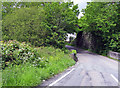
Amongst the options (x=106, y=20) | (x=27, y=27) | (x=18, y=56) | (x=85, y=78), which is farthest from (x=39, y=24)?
(x=106, y=20)

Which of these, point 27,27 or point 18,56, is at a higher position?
point 27,27

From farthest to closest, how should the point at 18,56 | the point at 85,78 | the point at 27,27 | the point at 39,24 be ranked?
the point at 39,24 → the point at 27,27 → the point at 18,56 → the point at 85,78

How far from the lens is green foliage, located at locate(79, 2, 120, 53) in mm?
28452

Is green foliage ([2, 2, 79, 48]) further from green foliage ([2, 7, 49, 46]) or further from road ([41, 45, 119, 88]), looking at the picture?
road ([41, 45, 119, 88])

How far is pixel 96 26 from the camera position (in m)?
30.9

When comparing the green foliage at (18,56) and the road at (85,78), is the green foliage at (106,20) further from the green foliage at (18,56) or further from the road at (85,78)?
the green foliage at (18,56)

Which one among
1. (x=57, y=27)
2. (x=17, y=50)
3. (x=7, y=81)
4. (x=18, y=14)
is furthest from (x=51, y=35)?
(x=7, y=81)

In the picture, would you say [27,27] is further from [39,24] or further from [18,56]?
[18,56]

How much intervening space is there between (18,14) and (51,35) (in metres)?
5.10

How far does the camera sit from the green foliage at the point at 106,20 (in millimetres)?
28452

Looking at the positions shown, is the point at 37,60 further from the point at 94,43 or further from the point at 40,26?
the point at 94,43

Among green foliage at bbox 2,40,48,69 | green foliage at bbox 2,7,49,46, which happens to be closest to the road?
green foliage at bbox 2,40,48,69

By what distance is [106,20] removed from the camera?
3009 cm

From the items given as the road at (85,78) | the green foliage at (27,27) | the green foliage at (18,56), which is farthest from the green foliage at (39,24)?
the road at (85,78)
